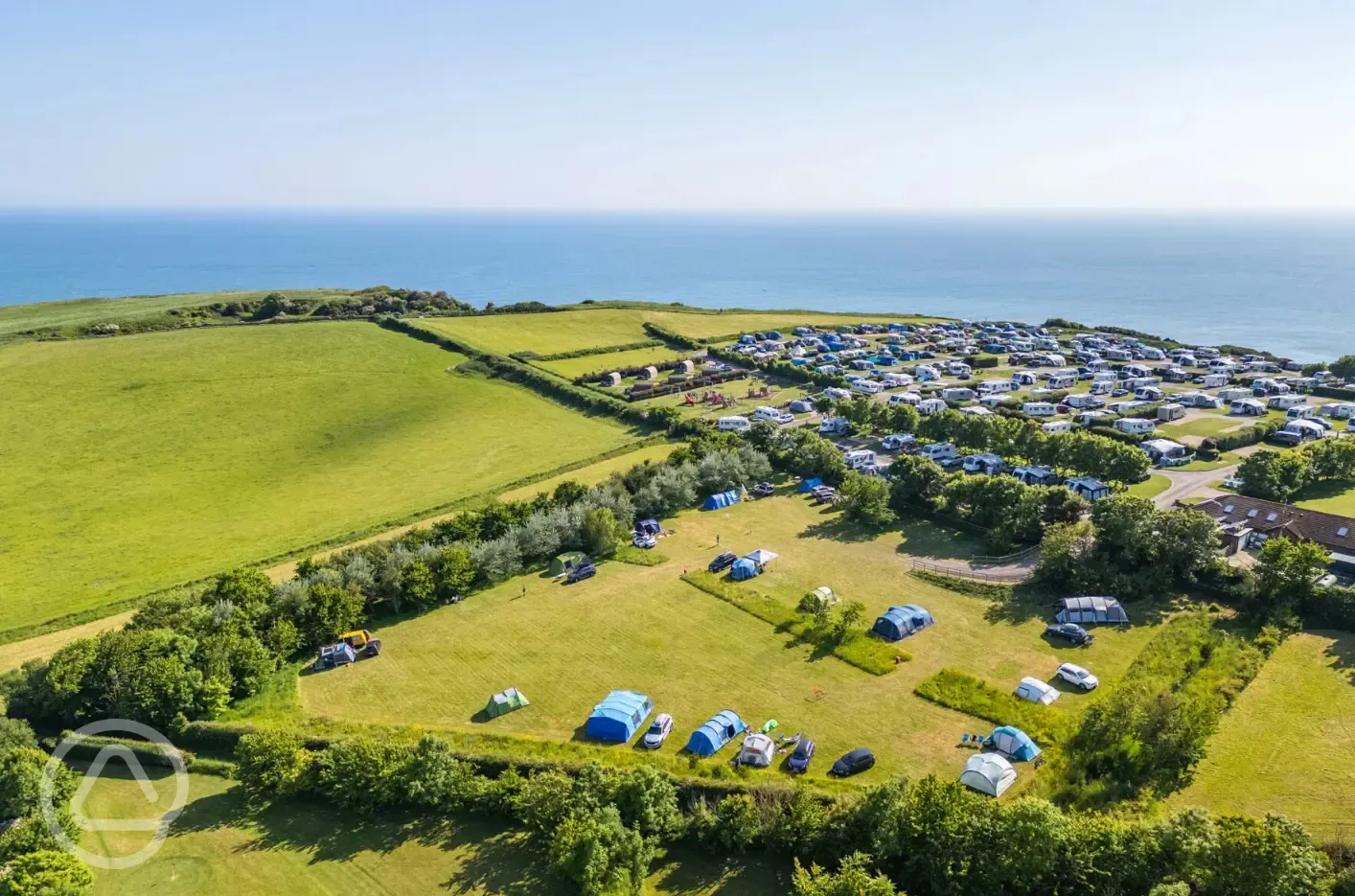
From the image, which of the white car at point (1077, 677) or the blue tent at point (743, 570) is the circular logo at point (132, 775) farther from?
the white car at point (1077, 677)

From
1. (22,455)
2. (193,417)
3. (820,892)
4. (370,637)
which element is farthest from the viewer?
(193,417)

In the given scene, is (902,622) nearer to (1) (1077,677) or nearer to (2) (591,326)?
(1) (1077,677)

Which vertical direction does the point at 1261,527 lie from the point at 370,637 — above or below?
above

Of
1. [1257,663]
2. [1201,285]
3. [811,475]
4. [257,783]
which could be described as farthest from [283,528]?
[1201,285]

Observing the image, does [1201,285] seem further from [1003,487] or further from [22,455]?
[22,455]

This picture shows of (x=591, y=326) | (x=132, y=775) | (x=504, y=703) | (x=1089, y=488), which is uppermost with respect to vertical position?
(x=591, y=326)

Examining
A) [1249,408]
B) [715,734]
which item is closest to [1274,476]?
[1249,408]

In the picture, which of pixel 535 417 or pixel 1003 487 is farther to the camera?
pixel 535 417
